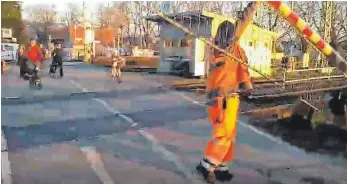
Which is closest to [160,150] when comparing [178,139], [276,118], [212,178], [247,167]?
[178,139]

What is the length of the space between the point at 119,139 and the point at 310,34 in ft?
3.52

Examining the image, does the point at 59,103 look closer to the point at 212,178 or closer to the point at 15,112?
the point at 15,112

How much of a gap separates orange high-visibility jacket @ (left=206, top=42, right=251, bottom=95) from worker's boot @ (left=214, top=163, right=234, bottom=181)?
338mm

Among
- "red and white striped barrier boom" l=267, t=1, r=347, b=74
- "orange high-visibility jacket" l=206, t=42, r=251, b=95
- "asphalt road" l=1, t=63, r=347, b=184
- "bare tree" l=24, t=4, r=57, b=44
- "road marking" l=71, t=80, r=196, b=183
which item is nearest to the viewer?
"red and white striped barrier boom" l=267, t=1, r=347, b=74

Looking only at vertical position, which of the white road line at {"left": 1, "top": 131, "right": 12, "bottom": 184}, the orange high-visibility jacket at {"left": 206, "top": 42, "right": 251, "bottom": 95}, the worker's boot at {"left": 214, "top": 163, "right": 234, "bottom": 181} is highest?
the orange high-visibility jacket at {"left": 206, "top": 42, "right": 251, "bottom": 95}

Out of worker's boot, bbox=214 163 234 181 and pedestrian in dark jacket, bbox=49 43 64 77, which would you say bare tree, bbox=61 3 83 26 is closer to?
pedestrian in dark jacket, bbox=49 43 64 77

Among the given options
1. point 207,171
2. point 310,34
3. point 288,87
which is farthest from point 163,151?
point 310,34

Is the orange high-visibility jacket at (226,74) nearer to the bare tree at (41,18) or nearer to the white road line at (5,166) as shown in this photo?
the bare tree at (41,18)

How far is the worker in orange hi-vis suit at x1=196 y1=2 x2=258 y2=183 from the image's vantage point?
1.61m

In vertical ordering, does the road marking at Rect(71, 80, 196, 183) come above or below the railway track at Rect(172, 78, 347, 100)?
below

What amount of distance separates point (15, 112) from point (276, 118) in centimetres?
113

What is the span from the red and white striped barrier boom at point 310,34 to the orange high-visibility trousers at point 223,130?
1.22ft

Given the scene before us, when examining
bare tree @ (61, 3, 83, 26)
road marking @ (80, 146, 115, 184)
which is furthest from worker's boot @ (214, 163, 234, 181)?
bare tree @ (61, 3, 83, 26)

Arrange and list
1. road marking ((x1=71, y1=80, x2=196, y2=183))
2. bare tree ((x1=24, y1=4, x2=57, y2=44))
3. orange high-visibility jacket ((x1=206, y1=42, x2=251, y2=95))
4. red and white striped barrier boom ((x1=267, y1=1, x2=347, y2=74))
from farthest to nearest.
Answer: road marking ((x1=71, y1=80, x2=196, y2=183)) < orange high-visibility jacket ((x1=206, y1=42, x2=251, y2=95)) < bare tree ((x1=24, y1=4, x2=57, y2=44)) < red and white striped barrier boom ((x1=267, y1=1, x2=347, y2=74))
